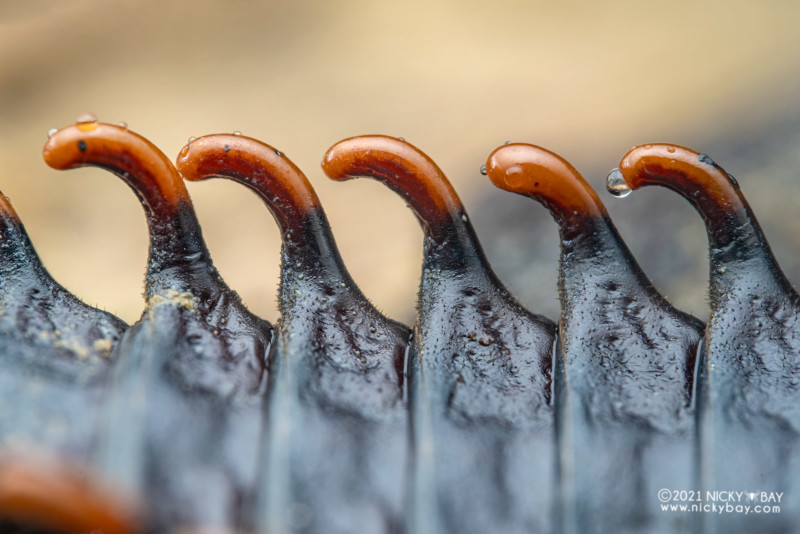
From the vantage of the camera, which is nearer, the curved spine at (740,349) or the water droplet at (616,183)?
the curved spine at (740,349)

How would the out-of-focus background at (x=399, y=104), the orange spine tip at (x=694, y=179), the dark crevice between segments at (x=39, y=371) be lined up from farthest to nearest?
the out-of-focus background at (x=399, y=104) < the orange spine tip at (x=694, y=179) < the dark crevice between segments at (x=39, y=371)

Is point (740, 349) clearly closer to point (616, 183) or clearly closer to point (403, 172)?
point (616, 183)

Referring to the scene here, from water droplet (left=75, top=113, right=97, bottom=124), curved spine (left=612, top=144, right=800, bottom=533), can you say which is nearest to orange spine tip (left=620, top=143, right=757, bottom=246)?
curved spine (left=612, top=144, right=800, bottom=533)

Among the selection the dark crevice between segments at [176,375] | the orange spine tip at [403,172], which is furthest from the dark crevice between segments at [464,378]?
the dark crevice between segments at [176,375]

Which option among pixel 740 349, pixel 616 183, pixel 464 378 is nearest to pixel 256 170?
pixel 464 378

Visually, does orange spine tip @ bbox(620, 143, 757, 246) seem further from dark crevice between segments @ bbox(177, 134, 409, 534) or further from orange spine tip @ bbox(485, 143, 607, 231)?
dark crevice between segments @ bbox(177, 134, 409, 534)

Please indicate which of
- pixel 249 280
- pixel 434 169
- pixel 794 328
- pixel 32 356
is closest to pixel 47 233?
pixel 249 280

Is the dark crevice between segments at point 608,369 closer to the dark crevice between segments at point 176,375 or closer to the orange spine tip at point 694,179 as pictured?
the orange spine tip at point 694,179

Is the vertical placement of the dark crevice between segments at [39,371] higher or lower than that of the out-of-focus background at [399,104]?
lower
